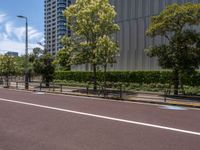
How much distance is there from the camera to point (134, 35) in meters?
49.2

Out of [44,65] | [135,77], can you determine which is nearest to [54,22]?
[44,65]

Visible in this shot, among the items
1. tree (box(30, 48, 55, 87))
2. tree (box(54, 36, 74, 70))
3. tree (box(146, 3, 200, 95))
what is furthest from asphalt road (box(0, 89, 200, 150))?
tree (box(30, 48, 55, 87))

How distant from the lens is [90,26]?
119 ft

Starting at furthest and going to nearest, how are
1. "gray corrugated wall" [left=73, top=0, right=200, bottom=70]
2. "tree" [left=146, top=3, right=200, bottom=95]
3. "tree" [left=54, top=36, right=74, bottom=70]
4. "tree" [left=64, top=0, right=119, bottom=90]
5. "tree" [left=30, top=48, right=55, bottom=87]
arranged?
"gray corrugated wall" [left=73, top=0, right=200, bottom=70], "tree" [left=30, top=48, right=55, bottom=87], "tree" [left=54, top=36, right=74, bottom=70], "tree" [left=64, top=0, right=119, bottom=90], "tree" [left=146, top=3, right=200, bottom=95]

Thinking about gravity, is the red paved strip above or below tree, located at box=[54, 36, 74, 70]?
below

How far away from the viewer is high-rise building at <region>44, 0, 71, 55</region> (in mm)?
115125

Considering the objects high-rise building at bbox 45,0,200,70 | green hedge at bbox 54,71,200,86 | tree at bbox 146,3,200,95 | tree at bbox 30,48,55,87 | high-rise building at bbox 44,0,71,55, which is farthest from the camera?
high-rise building at bbox 44,0,71,55

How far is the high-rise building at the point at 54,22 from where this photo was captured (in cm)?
11512

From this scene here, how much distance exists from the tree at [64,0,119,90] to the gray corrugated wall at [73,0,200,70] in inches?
453

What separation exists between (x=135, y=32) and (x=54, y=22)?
73.5 meters

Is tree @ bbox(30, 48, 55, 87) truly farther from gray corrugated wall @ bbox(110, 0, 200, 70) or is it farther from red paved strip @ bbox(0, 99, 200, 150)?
red paved strip @ bbox(0, 99, 200, 150)

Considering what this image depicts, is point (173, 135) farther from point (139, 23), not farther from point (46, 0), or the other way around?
point (46, 0)

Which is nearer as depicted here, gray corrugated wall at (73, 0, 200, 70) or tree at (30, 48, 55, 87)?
tree at (30, 48, 55, 87)

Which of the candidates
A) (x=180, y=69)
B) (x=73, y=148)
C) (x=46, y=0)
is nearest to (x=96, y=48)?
(x=180, y=69)
